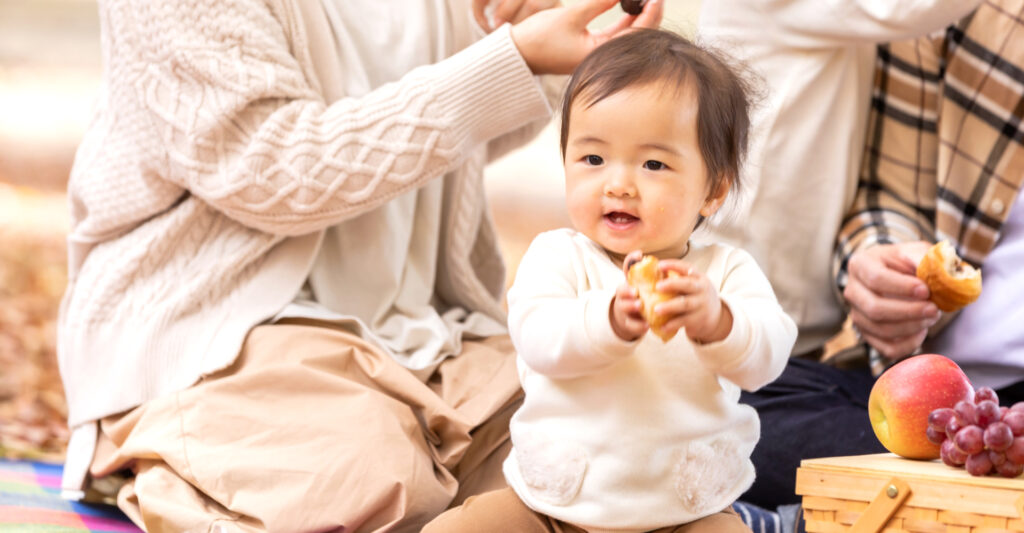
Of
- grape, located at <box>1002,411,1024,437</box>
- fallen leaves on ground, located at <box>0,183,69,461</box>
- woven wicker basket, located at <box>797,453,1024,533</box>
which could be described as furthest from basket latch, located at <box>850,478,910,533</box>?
fallen leaves on ground, located at <box>0,183,69,461</box>

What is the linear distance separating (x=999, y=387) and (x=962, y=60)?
1.69ft

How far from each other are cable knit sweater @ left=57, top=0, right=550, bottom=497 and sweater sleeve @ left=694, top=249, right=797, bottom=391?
0.46m

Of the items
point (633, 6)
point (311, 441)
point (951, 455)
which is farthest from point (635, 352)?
point (633, 6)

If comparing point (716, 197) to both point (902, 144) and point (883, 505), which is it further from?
point (902, 144)

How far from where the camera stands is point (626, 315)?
875 millimetres

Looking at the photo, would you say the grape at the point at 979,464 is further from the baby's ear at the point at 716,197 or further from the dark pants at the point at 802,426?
the dark pants at the point at 802,426

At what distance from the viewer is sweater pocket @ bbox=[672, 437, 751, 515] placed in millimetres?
980

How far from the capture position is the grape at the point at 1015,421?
3.03 feet

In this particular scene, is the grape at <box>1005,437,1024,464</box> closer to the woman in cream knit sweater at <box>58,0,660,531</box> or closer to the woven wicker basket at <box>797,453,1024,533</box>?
the woven wicker basket at <box>797,453,1024,533</box>

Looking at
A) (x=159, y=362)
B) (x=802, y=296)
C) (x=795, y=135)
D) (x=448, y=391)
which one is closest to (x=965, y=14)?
(x=795, y=135)

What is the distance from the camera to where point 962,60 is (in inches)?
64.0

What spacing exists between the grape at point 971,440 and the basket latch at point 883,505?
0.21 ft

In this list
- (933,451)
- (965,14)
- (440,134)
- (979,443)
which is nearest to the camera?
(979,443)

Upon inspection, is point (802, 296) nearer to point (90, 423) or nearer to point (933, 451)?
point (933, 451)
